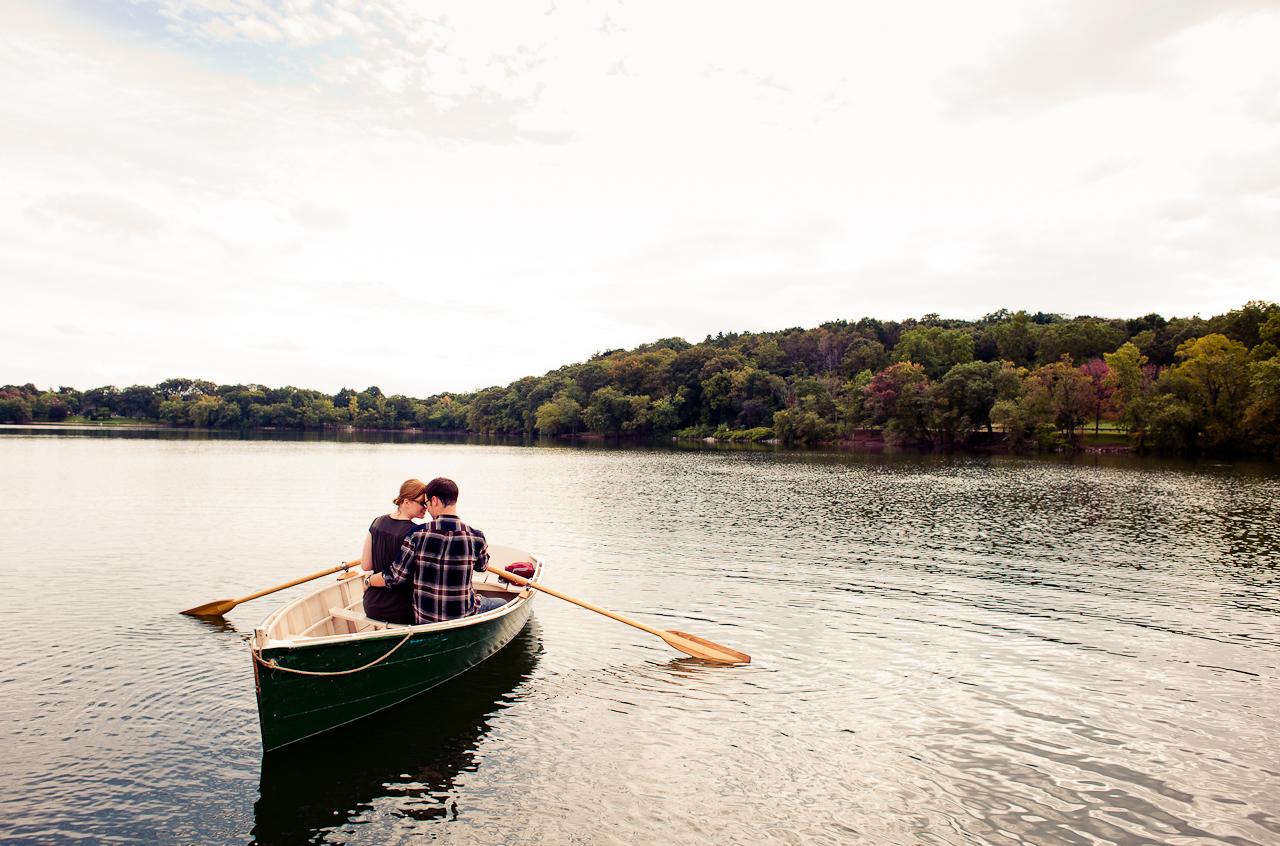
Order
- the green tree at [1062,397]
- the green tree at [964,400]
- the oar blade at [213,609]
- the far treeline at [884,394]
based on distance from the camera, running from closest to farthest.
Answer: the oar blade at [213,609] < the far treeline at [884,394] < the green tree at [1062,397] < the green tree at [964,400]

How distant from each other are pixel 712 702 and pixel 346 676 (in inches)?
189

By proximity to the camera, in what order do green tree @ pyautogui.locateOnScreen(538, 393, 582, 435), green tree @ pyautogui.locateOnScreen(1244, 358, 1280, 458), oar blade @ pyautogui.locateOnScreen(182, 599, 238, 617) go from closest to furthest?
oar blade @ pyautogui.locateOnScreen(182, 599, 238, 617), green tree @ pyautogui.locateOnScreen(1244, 358, 1280, 458), green tree @ pyautogui.locateOnScreen(538, 393, 582, 435)

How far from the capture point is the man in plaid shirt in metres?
8.59

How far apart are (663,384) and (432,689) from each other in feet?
404

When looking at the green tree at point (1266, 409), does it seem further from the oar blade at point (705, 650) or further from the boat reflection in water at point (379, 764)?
the boat reflection in water at point (379, 764)

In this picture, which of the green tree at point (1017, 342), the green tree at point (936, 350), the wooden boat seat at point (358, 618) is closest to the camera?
the wooden boat seat at point (358, 618)

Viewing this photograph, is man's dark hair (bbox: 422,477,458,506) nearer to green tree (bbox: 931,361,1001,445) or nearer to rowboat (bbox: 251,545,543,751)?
rowboat (bbox: 251,545,543,751)

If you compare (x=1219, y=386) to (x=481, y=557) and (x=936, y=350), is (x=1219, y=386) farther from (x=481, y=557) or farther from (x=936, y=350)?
(x=481, y=557)

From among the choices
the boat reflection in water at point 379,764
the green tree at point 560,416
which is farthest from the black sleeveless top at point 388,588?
the green tree at point 560,416

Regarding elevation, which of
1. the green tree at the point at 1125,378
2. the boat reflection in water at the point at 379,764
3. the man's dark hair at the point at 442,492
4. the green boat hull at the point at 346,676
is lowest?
the boat reflection in water at the point at 379,764

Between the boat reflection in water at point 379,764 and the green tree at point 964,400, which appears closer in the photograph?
the boat reflection in water at point 379,764

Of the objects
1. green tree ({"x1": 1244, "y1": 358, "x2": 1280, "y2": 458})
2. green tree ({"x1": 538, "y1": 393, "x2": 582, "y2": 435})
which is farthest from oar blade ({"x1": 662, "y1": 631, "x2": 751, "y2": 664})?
green tree ({"x1": 538, "y1": 393, "x2": 582, "y2": 435})

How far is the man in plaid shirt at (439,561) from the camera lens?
8594 millimetres

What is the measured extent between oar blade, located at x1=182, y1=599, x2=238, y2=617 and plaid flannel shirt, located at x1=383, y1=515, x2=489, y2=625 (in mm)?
6094
